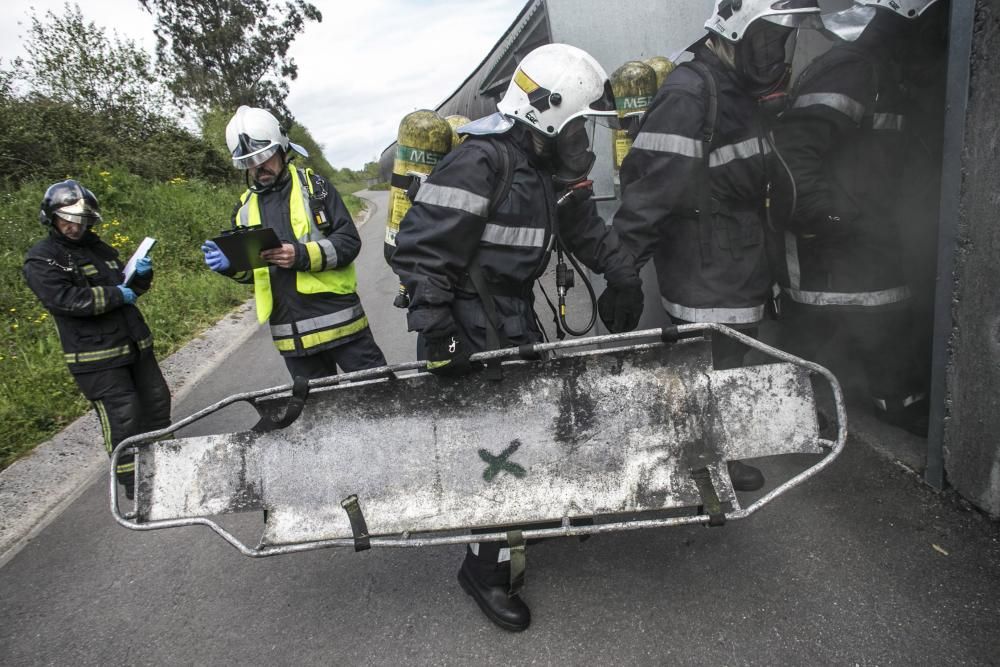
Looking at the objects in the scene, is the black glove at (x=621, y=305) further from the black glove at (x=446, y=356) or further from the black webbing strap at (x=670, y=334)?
the black glove at (x=446, y=356)

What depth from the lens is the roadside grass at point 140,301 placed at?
5.26m

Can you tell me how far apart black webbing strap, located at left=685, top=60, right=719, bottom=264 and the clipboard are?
196cm

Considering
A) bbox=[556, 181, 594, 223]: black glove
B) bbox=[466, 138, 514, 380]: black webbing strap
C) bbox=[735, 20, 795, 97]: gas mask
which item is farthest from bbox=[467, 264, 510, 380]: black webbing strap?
bbox=[735, 20, 795, 97]: gas mask

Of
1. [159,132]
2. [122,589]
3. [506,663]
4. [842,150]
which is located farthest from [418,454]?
[159,132]

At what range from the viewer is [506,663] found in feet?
7.07

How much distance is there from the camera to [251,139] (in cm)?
301

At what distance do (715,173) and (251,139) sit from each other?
227 cm

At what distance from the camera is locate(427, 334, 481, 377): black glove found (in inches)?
83.7

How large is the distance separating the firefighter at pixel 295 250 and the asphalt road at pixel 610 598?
3.69 feet

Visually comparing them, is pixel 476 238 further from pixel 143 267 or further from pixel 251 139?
pixel 143 267

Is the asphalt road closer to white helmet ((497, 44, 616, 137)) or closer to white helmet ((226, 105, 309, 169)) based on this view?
white helmet ((497, 44, 616, 137))

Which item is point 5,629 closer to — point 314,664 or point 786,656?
point 314,664

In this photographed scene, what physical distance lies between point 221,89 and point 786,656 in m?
34.2

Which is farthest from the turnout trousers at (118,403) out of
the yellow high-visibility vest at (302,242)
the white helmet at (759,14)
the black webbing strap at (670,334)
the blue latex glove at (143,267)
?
the white helmet at (759,14)
